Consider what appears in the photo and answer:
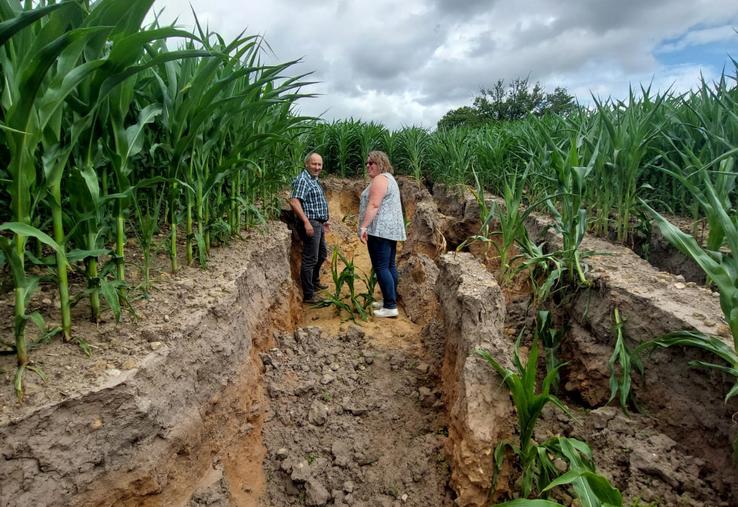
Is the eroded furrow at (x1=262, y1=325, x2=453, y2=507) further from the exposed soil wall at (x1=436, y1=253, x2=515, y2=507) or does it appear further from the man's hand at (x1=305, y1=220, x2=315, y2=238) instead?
the man's hand at (x1=305, y1=220, x2=315, y2=238)

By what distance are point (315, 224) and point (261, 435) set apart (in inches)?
89.2

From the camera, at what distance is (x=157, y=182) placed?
2045mm

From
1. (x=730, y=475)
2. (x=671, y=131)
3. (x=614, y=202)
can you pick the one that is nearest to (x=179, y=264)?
(x=730, y=475)

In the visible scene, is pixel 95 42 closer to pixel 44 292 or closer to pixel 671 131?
pixel 44 292

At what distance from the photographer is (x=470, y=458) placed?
5.38ft

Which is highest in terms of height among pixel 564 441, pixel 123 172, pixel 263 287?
pixel 123 172

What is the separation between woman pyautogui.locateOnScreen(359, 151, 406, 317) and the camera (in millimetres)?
3504

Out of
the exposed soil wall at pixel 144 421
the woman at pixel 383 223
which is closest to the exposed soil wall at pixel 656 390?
the exposed soil wall at pixel 144 421

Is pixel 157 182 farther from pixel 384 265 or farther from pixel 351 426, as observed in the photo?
A: pixel 384 265

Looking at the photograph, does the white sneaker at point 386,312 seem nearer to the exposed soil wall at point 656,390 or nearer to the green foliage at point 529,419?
the exposed soil wall at point 656,390

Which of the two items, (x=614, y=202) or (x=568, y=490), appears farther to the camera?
(x=614, y=202)

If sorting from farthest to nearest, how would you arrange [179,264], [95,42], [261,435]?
1. [179,264]
2. [261,435]
3. [95,42]

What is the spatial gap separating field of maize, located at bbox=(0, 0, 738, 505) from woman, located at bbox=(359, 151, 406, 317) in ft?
2.67

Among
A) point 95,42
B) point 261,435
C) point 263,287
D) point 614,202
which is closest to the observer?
point 95,42
